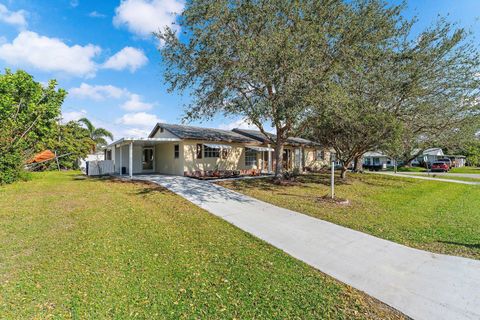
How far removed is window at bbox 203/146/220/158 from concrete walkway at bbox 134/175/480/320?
10924 millimetres

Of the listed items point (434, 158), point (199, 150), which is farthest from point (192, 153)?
point (434, 158)

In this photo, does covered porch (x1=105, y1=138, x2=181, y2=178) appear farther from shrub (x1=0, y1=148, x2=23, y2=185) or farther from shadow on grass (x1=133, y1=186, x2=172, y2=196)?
shadow on grass (x1=133, y1=186, x2=172, y2=196)

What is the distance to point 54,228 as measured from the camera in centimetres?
702

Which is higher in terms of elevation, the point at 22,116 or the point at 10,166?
the point at 22,116

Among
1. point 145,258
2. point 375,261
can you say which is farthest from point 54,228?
point 375,261

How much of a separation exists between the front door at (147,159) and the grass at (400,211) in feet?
31.8

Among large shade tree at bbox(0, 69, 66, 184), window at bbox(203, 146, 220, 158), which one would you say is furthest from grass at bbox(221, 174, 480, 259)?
large shade tree at bbox(0, 69, 66, 184)

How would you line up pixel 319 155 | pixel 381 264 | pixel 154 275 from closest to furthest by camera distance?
pixel 154 275 < pixel 381 264 < pixel 319 155

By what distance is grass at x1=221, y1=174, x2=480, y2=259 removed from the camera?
22.5 feet

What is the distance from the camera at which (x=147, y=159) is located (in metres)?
21.8

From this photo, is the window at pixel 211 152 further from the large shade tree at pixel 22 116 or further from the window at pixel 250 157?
the large shade tree at pixel 22 116

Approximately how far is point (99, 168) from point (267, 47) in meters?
18.9

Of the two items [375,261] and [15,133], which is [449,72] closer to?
[375,261]

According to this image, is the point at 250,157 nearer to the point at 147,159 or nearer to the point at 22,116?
the point at 147,159
